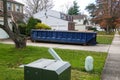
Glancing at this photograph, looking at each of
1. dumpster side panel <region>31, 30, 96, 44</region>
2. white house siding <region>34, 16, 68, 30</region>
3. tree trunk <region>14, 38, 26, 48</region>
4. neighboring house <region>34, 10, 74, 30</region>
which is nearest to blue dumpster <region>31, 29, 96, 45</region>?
dumpster side panel <region>31, 30, 96, 44</region>

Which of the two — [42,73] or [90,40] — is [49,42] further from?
[42,73]

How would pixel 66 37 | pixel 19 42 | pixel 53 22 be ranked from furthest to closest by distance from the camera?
pixel 53 22, pixel 66 37, pixel 19 42

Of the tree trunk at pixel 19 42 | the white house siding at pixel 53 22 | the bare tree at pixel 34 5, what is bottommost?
the tree trunk at pixel 19 42

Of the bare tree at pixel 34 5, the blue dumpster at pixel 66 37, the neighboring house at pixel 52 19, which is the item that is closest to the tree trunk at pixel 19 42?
the blue dumpster at pixel 66 37

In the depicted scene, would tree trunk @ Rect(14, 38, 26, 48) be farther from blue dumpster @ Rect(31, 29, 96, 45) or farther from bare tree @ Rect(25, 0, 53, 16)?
bare tree @ Rect(25, 0, 53, 16)

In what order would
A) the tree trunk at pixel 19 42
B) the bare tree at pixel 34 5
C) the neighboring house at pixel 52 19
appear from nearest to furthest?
the tree trunk at pixel 19 42
the neighboring house at pixel 52 19
the bare tree at pixel 34 5

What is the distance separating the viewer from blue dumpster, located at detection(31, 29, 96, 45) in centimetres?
1805

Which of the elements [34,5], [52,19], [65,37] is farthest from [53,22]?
[65,37]

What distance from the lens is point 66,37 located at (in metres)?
19.0

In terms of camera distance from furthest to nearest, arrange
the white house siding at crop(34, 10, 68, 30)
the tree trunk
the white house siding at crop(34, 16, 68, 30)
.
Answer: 1. the white house siding at crop(34, 16, 68, 30)
2. the white house siding at crop(34, 10, 68, 30)
3. the tree trunk

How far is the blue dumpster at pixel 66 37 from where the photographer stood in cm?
1805

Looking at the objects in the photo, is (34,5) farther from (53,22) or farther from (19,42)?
(19,42)

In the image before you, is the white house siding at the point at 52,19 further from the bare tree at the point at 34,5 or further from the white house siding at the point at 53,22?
the bare tree at the point at 34,5

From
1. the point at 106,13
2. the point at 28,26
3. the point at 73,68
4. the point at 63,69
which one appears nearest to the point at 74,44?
the point at 28,26
